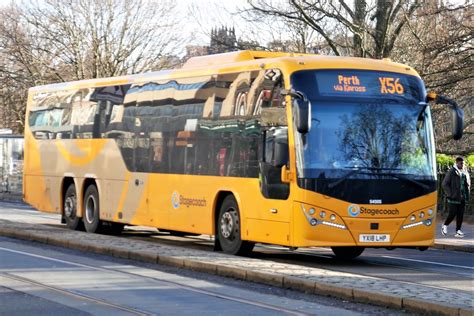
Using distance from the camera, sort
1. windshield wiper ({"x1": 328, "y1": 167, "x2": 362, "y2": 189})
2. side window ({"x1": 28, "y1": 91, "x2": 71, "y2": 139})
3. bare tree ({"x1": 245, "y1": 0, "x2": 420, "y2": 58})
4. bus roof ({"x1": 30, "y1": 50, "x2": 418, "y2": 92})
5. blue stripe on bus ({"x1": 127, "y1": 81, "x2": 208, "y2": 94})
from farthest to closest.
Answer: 1. bare tree ({"x1": 245, "y1": 0, "x2": 420, "y2": 58})
2. side window ({"x1": 28, "y1": 91, "x2": 71, "y2": 139})
3. blue stripe on bus ({"x1": 127, "y1": 81, "x2": 208, "y2": 94})
4. bus roof ({"x1": 30, "y1": 50, "x2": 418, "y2": 92})
5. windshield wiper ({"x1": 328, "y1": 167, "x2": 362, "y2": 189})

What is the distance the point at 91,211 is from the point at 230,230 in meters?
6.42

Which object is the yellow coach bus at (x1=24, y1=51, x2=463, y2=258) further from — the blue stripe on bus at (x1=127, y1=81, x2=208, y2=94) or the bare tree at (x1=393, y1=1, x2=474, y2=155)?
the bare tree at (x1=393, y1=1, x2=474, y2=155)

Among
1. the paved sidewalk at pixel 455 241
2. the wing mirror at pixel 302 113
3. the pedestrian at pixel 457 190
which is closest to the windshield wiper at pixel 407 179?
the wing mirror at pixel 302 113

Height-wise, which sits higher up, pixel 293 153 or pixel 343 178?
pixel 293 153

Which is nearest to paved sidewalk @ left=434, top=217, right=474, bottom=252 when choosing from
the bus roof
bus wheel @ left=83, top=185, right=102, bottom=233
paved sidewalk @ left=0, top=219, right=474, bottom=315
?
the bus roof

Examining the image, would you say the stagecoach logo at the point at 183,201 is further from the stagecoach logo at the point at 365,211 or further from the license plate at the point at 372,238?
the license plate at the point at 372,238

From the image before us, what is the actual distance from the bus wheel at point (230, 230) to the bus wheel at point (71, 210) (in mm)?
→ 6649

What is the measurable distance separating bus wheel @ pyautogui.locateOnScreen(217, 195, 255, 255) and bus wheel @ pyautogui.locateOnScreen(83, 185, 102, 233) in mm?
5532

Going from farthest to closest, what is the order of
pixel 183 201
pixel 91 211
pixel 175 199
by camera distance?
pixel 91 211 < pixel 175 199 < pixel 183 201

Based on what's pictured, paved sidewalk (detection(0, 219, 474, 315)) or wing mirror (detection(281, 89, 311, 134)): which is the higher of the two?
wing mirror (detection(281, 89, 311, 134))

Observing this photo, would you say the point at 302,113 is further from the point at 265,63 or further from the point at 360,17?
the point at 360,17

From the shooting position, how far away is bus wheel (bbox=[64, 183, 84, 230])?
24.8 m

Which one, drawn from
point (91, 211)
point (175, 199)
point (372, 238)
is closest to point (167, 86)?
point (175, 199)

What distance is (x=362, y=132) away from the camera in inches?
680
